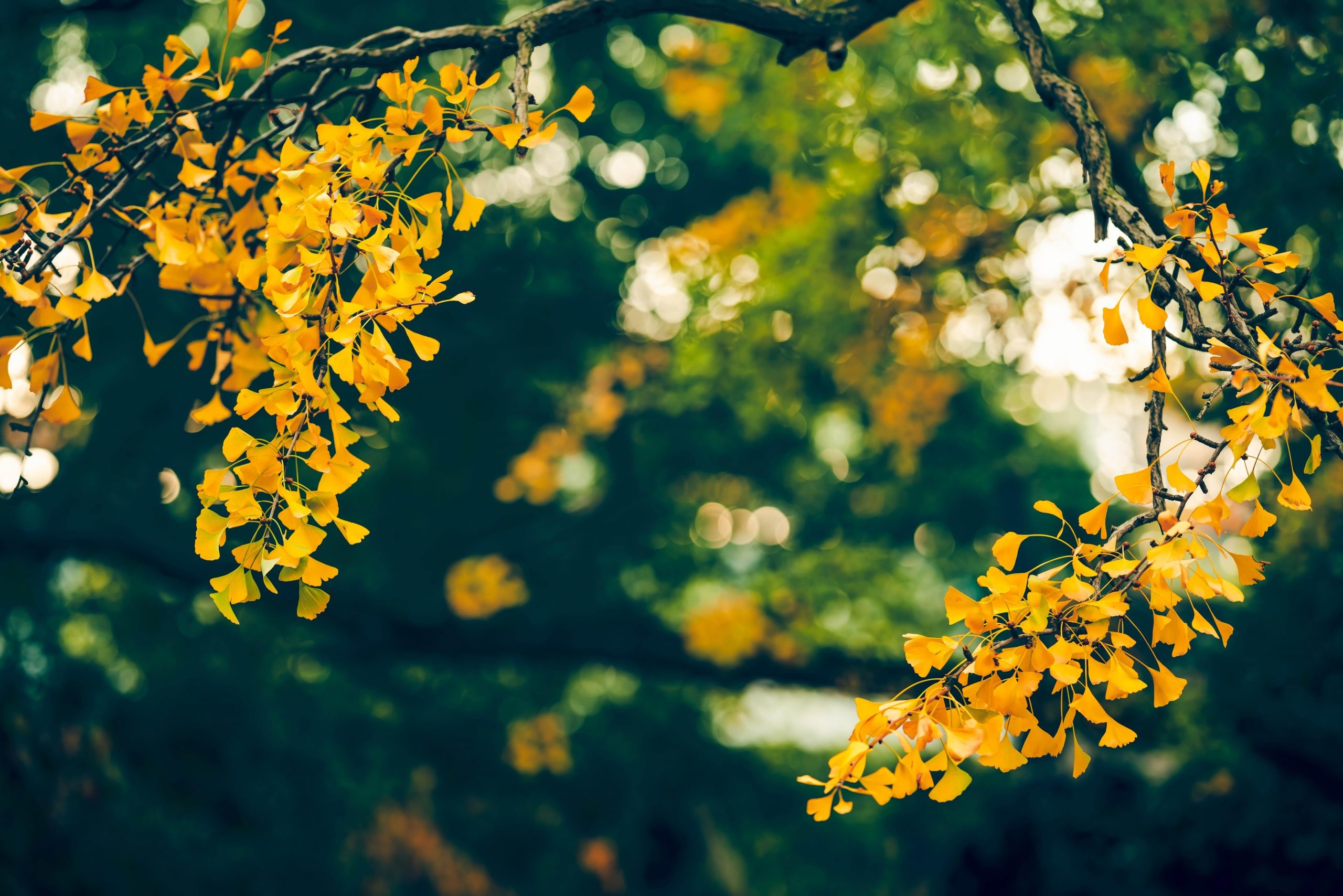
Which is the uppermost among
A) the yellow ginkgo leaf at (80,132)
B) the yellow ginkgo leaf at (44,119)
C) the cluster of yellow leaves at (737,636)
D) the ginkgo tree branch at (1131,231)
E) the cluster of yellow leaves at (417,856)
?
the yellow ginkgo leaf at (44,119)

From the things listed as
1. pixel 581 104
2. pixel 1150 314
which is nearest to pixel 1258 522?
pixel 1150 314

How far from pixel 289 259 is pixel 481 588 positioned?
3.89m

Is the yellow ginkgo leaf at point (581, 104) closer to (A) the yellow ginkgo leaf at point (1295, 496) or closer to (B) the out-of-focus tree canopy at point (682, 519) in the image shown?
(A) the yellow ginkgo leaf at point (1295, 496)

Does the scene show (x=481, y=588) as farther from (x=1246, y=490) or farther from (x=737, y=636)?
(x=1246, y=490)

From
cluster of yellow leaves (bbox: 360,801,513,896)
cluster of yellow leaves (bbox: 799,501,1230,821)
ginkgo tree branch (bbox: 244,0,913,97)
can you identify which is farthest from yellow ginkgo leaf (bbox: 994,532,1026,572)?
cluster of yellow leaves (bbox: 360,801,513,896)

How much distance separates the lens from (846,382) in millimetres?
4168

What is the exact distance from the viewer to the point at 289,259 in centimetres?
114

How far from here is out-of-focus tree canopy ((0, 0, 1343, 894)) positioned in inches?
132

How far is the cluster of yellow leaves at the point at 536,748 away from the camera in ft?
16.4

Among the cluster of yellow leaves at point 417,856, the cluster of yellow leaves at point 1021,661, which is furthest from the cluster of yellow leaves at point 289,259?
the cluster of yellow leaves at point 417,856

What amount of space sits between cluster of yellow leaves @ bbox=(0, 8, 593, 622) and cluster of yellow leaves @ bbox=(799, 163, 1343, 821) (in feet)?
2.21

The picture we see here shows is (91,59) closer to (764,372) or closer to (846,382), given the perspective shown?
(764,372)

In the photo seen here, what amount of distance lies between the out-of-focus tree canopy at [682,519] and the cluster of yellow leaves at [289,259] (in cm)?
191

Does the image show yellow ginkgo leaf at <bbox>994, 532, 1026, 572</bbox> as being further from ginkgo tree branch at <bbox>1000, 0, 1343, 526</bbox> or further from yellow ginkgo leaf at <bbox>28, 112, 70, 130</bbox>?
yellow ginkgo leaf at <bbox>28, 112, 70, 130</bbox>
